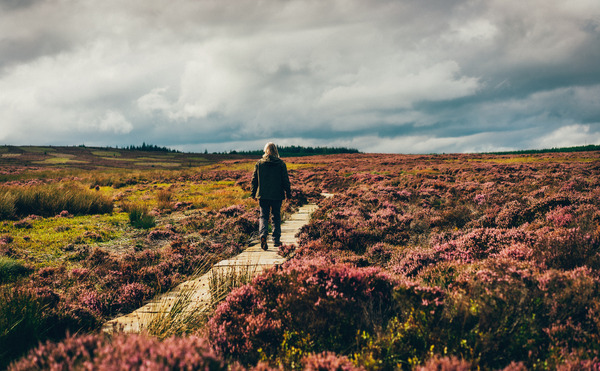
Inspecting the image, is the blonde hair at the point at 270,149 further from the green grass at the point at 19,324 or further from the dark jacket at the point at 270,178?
the green grass at the point at 19,324

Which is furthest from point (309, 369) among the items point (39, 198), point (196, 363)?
point (39, 198)

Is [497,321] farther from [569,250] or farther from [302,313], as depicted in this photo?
[569,250]

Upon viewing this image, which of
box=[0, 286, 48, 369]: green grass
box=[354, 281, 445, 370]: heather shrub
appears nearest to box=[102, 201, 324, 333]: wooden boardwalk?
box=[0, 286, 48, 369]: green grass

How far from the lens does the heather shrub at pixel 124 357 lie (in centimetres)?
Result: 186

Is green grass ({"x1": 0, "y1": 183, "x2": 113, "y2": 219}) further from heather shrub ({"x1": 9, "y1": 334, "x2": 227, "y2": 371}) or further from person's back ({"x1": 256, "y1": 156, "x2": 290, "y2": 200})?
heather shrub ({"x1": 9, "y1": 334, "x2": 227, "y2": 371})

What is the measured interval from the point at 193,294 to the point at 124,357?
2851 millimetres

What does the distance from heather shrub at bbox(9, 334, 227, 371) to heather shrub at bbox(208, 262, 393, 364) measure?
1014 mm

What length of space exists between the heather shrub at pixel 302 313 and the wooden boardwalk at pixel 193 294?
90cm

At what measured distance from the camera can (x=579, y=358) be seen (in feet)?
7.89

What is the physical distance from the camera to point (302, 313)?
10.6 feet

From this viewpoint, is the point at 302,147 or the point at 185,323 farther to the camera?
the point at 302,147

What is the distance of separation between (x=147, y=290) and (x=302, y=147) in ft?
556

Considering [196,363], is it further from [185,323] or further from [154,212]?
[154,212]

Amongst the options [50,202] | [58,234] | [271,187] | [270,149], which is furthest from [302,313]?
[50,202]
